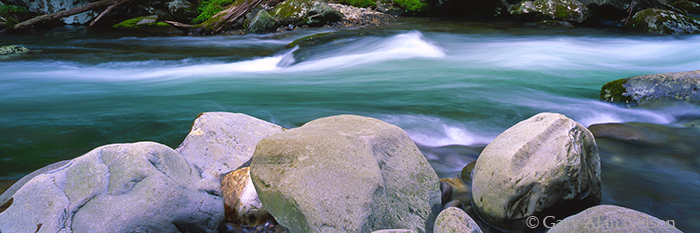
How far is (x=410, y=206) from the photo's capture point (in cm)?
276

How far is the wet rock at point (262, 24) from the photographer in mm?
12734

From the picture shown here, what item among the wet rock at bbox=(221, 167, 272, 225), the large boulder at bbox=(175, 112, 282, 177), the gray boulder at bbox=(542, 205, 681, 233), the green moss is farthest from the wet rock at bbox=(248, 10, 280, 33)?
the gray boulder at bbox=(542, 205, 681, 233)

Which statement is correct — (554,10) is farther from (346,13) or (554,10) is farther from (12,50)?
(12,50)

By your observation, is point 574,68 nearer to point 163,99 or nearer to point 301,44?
point 301,44

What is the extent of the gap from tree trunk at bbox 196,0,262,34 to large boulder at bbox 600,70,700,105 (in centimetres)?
1097

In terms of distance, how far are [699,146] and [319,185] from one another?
4.21 meters

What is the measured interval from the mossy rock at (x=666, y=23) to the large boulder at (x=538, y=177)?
10.6 m

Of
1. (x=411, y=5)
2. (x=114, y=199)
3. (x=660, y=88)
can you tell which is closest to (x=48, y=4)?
(x=411, y=5)

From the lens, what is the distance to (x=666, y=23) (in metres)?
11.2

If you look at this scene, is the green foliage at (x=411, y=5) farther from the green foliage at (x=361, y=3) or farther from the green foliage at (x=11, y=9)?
the green foliage at (x=11, y=9)

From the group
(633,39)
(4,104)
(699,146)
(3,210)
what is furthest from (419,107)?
(633,39)

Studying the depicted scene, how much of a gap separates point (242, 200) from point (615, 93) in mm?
Result: 5297

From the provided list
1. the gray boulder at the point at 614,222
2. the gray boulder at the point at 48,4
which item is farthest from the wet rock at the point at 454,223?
the gray boulder at the point at 48,4

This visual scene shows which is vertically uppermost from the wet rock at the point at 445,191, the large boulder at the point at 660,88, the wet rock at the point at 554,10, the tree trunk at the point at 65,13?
the tree trunk at the point at 65,13
